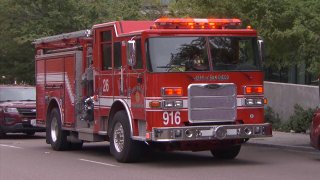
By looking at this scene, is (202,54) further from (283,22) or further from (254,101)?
(283,22)

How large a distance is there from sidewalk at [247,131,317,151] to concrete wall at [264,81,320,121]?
6.71 ft

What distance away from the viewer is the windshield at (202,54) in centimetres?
1379

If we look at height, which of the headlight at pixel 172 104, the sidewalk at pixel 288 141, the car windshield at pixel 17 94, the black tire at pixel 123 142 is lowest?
the sidewalk at pixel 288 141

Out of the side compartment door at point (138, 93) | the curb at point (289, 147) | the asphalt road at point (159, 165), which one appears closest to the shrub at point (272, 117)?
the curb at point (289, 147)

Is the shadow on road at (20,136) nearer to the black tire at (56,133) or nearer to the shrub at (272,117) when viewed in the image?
the black tire at (56,133)

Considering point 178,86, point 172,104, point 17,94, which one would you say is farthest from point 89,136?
point 17,94

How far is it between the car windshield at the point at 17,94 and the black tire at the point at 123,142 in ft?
32.6

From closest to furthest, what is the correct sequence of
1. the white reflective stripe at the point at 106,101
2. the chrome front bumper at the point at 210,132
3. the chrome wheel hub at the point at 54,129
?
the chrome front bumper at the point at 210,132
the white reflective stripe at the point at 106,101
the chrome wheel hub at the point at 54,129

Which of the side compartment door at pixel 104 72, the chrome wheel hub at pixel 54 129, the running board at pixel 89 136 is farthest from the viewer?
the chrome wheel hub at pixel 54 129

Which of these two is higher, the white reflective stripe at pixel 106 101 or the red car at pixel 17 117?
the white reflective stripe at pixel 106 101

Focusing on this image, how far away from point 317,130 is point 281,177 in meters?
2.75

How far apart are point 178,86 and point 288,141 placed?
23.0 ft

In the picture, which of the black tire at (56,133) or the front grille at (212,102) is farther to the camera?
the black tire at (56,133)

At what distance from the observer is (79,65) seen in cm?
1684
